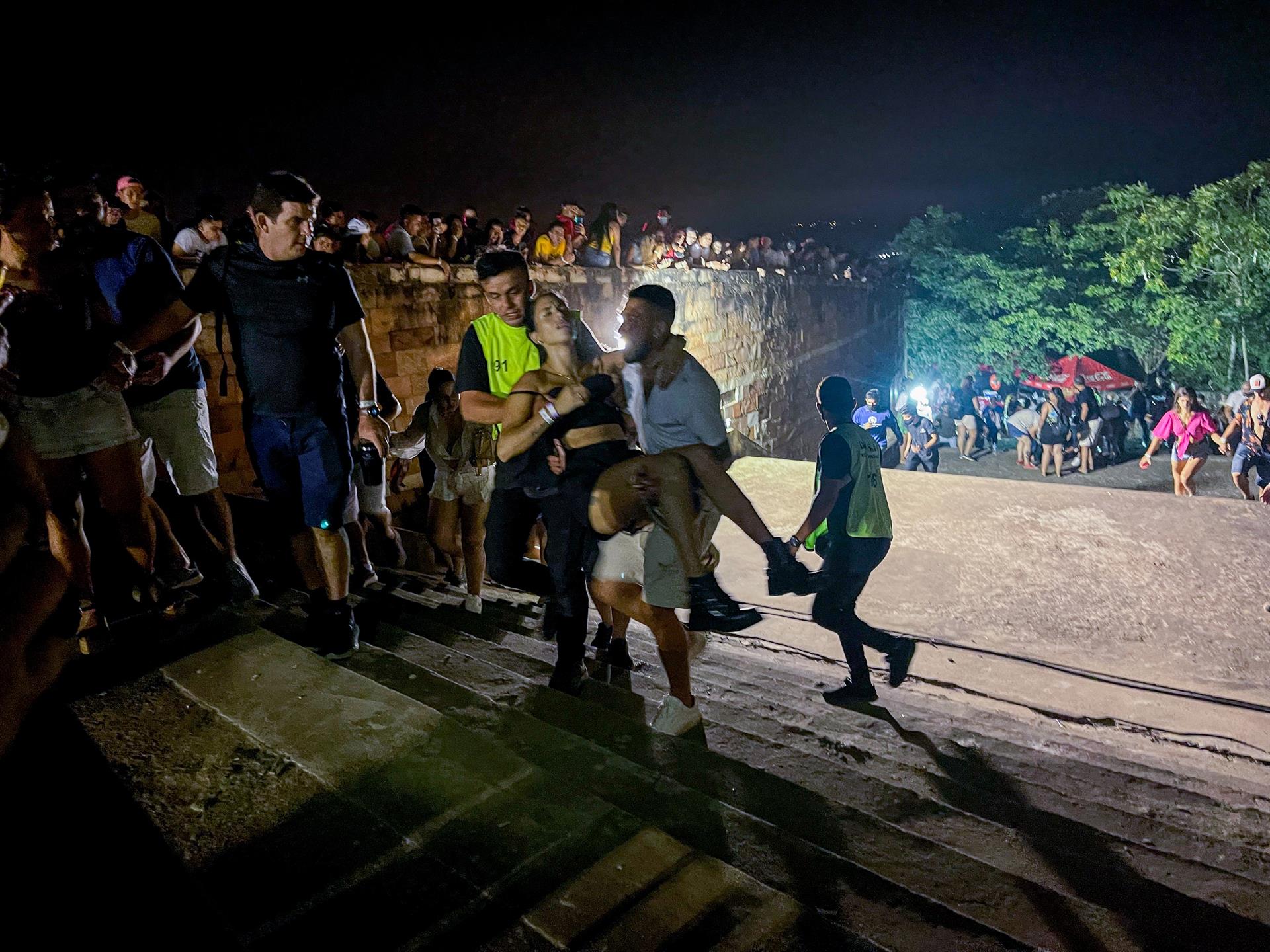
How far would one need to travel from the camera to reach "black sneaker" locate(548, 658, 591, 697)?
3074 millimetres

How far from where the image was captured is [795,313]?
21.4m

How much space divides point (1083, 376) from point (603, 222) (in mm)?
18811

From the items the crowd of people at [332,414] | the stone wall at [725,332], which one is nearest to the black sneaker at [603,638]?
the crowd of people at [332,414]

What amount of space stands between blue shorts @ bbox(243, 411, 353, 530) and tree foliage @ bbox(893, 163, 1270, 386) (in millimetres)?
23333

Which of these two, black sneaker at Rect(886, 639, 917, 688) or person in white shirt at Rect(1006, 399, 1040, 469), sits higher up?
person in white shirt at Rect(1006, 399, 1040, 469)

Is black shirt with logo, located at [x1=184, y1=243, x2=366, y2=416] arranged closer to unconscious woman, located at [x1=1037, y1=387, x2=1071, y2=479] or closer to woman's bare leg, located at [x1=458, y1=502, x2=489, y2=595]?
woman's bare leg, located at [x1=458, y1=502, x2=489, y2=595]

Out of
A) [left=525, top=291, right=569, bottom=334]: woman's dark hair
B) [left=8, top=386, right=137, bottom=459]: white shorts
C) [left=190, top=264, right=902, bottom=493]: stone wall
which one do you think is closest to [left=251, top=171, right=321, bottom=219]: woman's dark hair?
[left=525, top=291, right=569, bottom=334]: woman's dark hair

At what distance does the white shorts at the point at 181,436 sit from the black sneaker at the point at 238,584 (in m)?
0.48

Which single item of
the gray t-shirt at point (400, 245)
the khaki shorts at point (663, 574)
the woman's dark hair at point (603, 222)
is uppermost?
the woman's dark hair at point (603, 222)

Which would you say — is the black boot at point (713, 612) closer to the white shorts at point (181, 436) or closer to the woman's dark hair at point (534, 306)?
the woman's dark hair at point (534, 306)

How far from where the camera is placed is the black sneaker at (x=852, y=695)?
3.88 m

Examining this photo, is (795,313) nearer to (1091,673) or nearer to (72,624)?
(1091,673)

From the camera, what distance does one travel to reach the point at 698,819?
6.63 ft

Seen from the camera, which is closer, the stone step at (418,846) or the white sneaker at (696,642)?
the stone step at (418,846)
